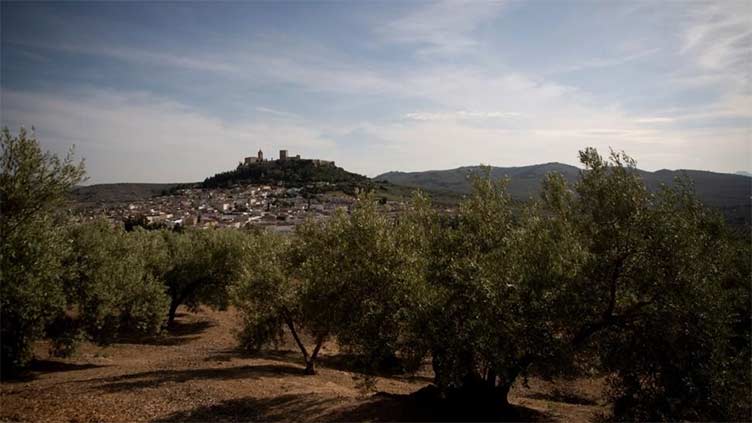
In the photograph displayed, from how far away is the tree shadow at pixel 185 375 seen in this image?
66.3 ft

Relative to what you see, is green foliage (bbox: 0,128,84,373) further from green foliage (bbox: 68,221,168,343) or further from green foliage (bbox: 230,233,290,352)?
green foliage (bbox: 230,233,290,352)

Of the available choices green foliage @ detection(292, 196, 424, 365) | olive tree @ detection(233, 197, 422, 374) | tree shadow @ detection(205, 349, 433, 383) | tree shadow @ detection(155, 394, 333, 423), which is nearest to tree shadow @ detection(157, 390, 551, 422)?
tree shadow @ detection(155, 394, 333, 423)

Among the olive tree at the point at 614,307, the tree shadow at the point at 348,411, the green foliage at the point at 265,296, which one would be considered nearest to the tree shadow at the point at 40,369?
the green foliage at the point at 265,296

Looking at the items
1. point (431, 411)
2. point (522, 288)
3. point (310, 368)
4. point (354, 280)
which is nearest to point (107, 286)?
point (310, 368)

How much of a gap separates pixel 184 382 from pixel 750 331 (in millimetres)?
24713

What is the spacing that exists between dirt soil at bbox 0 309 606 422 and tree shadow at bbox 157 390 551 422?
43 mm

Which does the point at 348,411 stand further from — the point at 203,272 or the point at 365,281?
the point at 203,272

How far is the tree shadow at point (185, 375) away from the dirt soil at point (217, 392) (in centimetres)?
5

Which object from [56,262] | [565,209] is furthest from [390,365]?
[56,262]

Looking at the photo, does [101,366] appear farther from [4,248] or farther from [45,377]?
[4,248]

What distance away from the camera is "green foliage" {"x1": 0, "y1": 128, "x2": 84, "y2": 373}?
14.8m

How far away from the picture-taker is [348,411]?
17.6 m

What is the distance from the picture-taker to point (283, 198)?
196 metres

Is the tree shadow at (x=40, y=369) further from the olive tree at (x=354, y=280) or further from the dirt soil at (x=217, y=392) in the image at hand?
the olive tree at (x=354, y=280)
